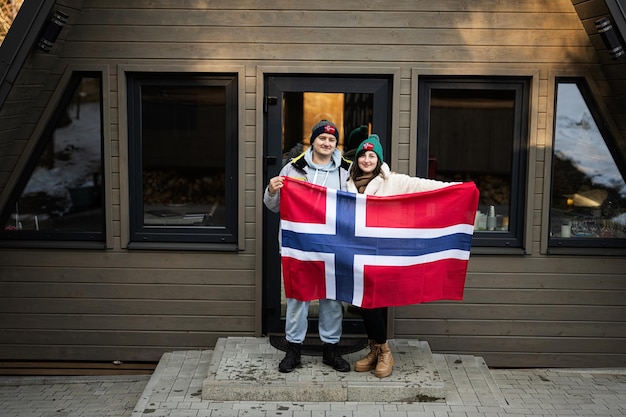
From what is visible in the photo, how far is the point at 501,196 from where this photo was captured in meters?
6.66

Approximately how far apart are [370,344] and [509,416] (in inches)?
40.9

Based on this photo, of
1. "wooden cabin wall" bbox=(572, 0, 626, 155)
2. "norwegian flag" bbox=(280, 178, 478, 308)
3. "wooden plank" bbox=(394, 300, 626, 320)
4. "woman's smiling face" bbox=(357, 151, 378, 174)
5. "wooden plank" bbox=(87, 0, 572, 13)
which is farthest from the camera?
"wooden plank" bbox=(394, 300, 626, 320)

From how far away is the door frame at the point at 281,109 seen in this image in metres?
6.43

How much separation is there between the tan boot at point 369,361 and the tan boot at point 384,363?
39 mm

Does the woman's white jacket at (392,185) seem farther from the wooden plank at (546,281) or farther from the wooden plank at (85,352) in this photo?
the wooden plank at (85,352)

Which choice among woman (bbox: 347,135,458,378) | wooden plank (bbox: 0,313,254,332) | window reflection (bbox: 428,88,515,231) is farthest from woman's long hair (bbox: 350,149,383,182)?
wooden plank (bbox: 0,313,254,332)

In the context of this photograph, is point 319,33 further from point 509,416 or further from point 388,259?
point 509,416

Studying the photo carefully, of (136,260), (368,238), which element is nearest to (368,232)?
(368,238)

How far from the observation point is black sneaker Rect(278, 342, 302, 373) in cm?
582

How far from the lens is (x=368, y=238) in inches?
225

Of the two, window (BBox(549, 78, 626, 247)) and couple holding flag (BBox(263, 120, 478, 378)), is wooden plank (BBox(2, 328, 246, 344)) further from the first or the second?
window (BBox(549, 78, 626, 247))

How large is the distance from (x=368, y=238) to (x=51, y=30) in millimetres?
2673

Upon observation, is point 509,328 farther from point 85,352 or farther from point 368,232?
point 85,352

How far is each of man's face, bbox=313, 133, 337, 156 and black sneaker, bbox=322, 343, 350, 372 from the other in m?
1.35
